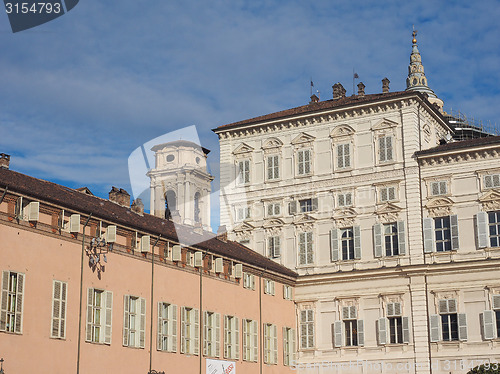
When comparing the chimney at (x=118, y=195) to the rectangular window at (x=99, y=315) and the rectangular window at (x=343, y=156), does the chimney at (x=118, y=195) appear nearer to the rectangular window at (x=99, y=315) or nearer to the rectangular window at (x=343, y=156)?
the rectangular window at (x=99, y=315)

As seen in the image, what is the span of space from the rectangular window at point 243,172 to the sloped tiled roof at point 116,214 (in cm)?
532

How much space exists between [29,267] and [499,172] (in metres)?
27.0

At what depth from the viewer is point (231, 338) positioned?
4150 centimetres

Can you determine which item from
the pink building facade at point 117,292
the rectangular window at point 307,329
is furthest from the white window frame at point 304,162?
the rectangular window at point 307,329

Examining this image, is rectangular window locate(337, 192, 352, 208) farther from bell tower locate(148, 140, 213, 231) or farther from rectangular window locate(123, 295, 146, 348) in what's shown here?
bell tower locate(148, 140, 213, 231)

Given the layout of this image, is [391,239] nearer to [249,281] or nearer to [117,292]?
[249,281]

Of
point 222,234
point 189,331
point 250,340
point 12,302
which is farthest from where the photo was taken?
point 222,234

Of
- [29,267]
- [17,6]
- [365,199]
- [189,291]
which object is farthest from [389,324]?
[17,6]

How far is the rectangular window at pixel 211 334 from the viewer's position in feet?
128

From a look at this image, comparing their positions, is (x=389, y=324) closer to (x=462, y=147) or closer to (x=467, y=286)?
(x=467, y=286)

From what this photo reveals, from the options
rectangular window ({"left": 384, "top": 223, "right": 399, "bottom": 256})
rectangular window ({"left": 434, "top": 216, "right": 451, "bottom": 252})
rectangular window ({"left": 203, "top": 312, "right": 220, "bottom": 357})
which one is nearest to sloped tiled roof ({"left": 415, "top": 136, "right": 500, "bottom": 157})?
rectangular window ({"left": 434, "top": 216, "right": 451, "bottom": 252})

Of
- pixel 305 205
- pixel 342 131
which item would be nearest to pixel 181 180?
pixel 305 205

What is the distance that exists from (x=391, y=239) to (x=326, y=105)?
1004 centimetres

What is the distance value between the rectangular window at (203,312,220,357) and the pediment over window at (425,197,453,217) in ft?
46.7
